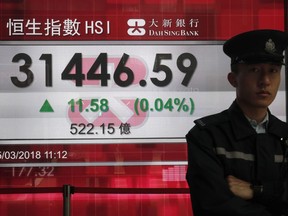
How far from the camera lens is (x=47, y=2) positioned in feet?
15.0

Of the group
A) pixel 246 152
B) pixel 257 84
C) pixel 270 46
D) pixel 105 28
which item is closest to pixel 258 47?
pixel 270 46

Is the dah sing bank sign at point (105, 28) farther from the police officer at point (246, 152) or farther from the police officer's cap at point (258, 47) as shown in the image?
the police officer at point (246, 152)

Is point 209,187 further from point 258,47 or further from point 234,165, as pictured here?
point 258,47

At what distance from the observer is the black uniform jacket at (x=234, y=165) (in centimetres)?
214

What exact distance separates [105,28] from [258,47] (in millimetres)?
2435

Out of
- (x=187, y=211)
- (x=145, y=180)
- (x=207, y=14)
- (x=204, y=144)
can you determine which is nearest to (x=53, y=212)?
(x=145, y=180)

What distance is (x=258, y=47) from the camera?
2.28 m

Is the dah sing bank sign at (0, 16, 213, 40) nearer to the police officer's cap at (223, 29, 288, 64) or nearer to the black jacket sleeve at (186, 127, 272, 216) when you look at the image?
the police officer's cap at (223, 29, 288, 64)

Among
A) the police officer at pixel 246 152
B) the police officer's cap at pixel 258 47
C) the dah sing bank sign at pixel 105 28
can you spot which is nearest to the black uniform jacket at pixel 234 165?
the police officer at pixel 246 152

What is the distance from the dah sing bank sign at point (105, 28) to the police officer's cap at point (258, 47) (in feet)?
7.30

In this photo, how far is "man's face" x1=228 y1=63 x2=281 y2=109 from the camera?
2.19m

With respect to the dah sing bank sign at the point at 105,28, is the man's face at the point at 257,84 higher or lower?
lower

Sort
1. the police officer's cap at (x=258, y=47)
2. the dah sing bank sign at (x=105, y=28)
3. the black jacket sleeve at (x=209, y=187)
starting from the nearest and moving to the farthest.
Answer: the black jacket sleeve at (x=209, y=187) → the police officer's cap at (x=258, y=47) → the dah sing bank sign at (x=105, y=28)

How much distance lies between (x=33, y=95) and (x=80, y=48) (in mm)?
524
